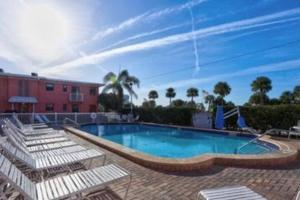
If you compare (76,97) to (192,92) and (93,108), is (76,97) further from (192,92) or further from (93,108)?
(192,92)

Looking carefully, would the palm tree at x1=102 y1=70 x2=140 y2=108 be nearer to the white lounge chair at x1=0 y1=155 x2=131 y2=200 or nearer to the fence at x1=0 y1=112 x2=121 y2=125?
the fence at x1=0 y1=112 x2=121 y2=125

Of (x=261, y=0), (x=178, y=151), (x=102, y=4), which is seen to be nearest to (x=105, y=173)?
(x=178, y=151)

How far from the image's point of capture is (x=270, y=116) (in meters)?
14.3

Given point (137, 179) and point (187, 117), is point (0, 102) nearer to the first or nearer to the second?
point (187, 117)

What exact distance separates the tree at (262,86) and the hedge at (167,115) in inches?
966

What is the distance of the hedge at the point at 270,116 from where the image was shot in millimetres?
13304

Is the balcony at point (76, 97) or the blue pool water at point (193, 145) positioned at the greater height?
the balcony at point (76, 97)

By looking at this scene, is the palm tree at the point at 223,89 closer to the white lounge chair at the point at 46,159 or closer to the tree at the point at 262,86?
the tree at the point at 262,86

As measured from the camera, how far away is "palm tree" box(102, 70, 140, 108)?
94.5 feet

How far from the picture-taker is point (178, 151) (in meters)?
10.0

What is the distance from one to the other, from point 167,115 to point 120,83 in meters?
10.7

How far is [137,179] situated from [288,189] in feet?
9.34

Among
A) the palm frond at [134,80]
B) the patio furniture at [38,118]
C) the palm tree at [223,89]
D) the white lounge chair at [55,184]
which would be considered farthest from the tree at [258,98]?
the white lounge chair at [55,184]

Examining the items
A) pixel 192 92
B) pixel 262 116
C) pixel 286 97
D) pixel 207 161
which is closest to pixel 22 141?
pixel 207 161
